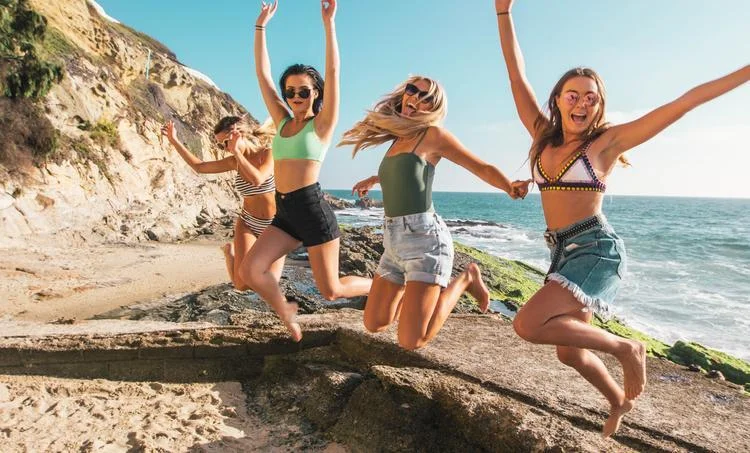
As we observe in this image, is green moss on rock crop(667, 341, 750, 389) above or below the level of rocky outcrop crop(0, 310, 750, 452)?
below

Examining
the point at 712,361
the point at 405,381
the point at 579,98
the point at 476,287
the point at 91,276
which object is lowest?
the point at 712,361

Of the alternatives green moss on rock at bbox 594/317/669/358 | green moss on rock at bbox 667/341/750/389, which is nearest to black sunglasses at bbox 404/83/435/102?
green moss on rock at bbox 667/341/750/389

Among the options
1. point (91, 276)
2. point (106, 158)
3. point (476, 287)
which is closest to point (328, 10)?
point (476, 287)

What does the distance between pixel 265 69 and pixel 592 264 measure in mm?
2772

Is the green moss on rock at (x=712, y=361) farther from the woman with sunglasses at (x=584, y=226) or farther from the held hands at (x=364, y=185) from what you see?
the held hands at (x=364, y=185)

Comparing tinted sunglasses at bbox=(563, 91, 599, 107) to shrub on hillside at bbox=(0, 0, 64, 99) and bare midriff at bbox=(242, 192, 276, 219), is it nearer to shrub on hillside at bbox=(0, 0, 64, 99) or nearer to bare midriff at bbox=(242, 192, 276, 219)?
bare midriff at bbox=(242, 192, 276, 219)

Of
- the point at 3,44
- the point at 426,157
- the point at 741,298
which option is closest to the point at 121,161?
A: the point at 3,44

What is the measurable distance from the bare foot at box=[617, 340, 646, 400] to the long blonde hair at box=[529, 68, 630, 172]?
3.33ft

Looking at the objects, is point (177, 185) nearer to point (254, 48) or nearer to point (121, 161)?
point (121, 161)

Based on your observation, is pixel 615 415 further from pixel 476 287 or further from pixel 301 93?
pixel 301 93

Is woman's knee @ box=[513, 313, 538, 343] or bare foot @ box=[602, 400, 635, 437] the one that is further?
bare foot @ box=[602, 400, 635, 437]

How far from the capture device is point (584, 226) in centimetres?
281

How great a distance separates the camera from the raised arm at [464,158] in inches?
126

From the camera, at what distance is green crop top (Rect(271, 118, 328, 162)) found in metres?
3.73
